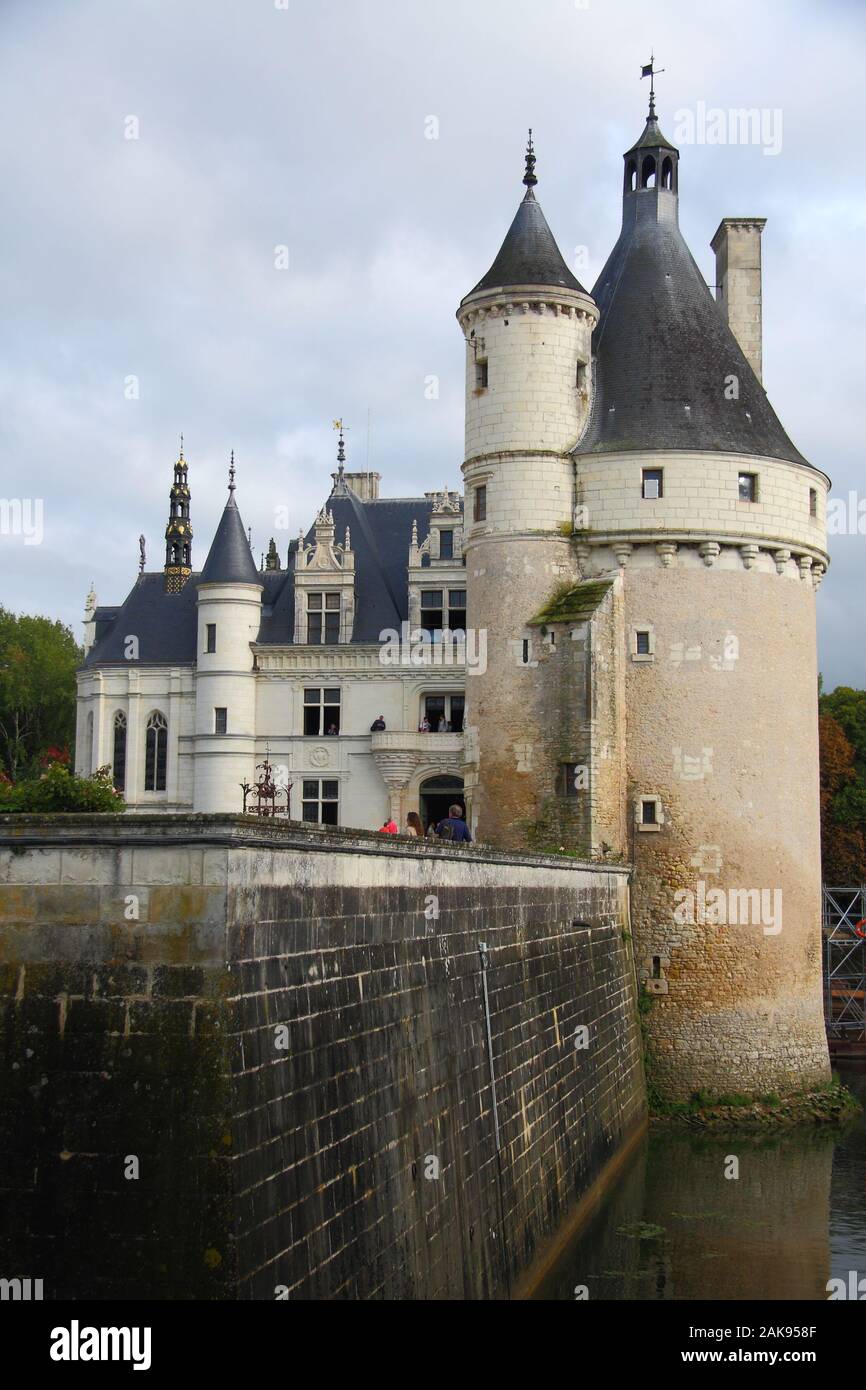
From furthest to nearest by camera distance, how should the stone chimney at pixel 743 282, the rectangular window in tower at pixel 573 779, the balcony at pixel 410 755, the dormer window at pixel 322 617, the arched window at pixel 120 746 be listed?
the arched window at pixel 120 746 → the dormer window at pixel 322 617 → the balcony at pixel 410 755 → the stone chimney at pixel 743 282 → the rectangular window in tower at pixel 573 779

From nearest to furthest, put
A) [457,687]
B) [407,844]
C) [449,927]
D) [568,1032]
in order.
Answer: [407,844] < [449,927] < [568,1032] < [457,687]

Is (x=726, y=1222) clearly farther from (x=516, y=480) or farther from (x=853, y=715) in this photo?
(x=853, y=715)

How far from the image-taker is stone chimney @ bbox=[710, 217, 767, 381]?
35.4 metres

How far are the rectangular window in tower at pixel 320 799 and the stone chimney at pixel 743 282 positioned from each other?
15263 millimetres

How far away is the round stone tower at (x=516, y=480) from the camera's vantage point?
29922 millimetres

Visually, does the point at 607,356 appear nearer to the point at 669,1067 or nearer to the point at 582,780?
the point at 582,780

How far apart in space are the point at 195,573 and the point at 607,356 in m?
19.3

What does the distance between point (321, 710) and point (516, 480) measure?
1360 centimetres

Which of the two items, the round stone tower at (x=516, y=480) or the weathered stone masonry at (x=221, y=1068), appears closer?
the weathered stone masonry at (x=221, y=1068)

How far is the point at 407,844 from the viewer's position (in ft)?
45.4

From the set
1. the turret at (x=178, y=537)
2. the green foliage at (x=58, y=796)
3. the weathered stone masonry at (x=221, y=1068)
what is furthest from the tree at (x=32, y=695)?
the weathered stone masonry at (x=221, y=1068)

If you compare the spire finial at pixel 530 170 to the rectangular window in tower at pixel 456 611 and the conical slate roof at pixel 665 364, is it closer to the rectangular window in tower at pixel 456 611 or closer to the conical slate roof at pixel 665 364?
the conical slate roof at pixel 665 364

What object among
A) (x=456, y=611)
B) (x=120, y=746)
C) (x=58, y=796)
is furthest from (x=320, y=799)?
(x=58, y=796)
